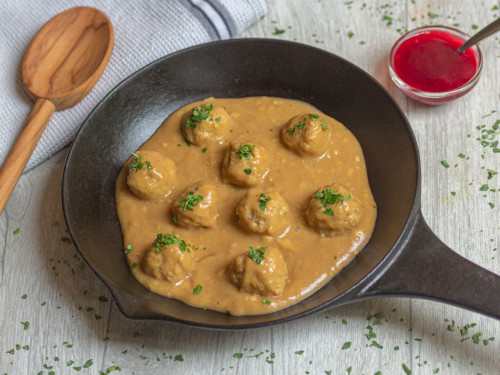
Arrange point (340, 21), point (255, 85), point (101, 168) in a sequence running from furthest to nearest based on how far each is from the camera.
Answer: point (340, 21) → point (255, 85) → point (101, 168)

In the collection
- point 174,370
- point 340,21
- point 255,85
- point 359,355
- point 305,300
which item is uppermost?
point 340,21

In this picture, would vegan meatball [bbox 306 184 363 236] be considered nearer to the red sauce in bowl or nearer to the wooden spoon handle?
the red sauce in bowl

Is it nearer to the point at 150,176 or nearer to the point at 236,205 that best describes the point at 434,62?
the point at 236,205

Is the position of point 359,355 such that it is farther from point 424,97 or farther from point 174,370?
point 424,97

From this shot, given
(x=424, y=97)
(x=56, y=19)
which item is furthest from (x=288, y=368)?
(x=56, y=19)

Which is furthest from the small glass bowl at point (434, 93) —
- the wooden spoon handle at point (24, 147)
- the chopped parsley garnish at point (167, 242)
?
the wooden spoon handle at point (24, 147)

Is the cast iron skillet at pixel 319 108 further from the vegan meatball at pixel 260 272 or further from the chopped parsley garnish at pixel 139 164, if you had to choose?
the chopped parsley garnish at pixel 139 164
